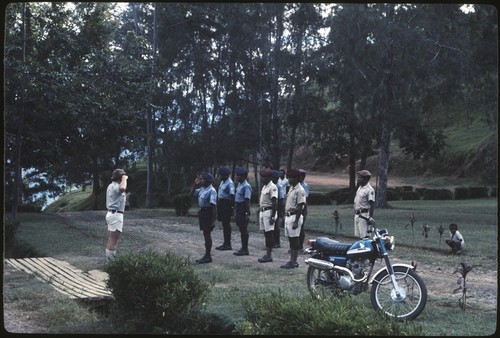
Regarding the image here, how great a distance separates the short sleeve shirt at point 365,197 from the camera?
8453 millimetres

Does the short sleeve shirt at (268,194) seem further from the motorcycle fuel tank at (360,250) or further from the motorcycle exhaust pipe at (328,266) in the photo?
the motorcycle fuel tank at (360,250)

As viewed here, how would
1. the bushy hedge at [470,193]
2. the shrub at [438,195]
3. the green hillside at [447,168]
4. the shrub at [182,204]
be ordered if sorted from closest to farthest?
the green hillside at [447,168], the shrub at [182,204], the bushy hedge at [470,193], the shrub at [438,195]

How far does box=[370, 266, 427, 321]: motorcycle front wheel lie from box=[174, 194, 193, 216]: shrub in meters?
9.01

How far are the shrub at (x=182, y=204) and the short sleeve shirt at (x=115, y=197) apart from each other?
6.36m

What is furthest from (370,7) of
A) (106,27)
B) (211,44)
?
(106,27)

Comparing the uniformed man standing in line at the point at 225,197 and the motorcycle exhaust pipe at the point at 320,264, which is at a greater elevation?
the uniformed man standing in line at the point at 225,197

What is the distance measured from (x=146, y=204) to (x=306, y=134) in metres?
12.2

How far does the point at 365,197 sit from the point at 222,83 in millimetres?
8974

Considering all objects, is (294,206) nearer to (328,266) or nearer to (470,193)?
(328,266)

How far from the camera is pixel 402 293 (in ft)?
17.9

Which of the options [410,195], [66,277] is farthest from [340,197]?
[66,277]

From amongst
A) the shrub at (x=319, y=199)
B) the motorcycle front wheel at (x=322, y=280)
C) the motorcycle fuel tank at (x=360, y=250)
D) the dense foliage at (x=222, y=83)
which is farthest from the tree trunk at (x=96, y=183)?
the shrub at (x=319, y=199)

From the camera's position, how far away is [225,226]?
10.8m

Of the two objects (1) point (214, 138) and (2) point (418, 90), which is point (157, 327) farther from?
(1) point (214, 138)
